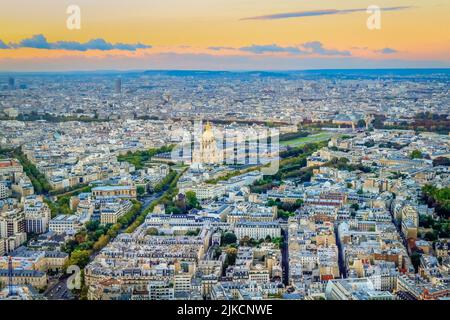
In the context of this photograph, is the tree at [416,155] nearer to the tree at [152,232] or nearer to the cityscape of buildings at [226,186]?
the cityscape of buildings at [226,186]

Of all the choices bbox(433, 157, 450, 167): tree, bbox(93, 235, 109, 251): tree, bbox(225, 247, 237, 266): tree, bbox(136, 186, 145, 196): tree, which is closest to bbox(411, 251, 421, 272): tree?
bbox(225, 247, 237, 266): tree

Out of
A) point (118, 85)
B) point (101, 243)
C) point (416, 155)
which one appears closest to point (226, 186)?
point (118, 85)

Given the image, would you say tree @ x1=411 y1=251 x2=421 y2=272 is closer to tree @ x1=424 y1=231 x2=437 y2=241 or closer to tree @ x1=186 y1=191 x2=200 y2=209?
tree @ x1=424 y1=231 x2=437 y2=241

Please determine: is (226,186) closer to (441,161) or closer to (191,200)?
(191,200)

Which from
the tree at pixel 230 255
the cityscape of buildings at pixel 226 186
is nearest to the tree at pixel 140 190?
the cityscape of buildings at pixel 226 186

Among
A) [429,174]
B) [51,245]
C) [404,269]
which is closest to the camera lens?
[404,269]
